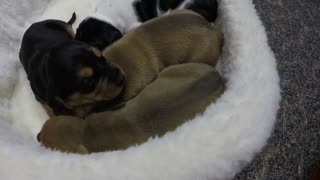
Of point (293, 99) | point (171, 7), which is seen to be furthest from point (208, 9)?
point (293, 99)

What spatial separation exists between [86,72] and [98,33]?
1.14 ft

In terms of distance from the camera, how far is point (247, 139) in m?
1.10

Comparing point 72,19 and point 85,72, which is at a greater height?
point 85,72

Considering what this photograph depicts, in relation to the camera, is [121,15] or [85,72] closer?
[85,72]

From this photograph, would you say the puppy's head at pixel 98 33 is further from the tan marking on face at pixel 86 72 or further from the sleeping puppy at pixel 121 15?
the tan marking on face at pixel 86 72

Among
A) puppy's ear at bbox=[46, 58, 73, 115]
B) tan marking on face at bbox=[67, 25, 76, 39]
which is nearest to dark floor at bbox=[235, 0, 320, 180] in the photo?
puppy's ear at bbox=[46, 58, 73, 115]

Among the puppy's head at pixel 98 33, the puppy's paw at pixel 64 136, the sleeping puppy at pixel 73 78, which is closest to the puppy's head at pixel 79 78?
the sleeping puppy at pixel 73 78

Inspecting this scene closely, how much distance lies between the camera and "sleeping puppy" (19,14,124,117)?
1283 mm

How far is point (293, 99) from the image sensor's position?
3.96 feet

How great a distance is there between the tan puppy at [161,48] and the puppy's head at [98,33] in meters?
0.14

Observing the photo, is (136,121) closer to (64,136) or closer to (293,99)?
(64,136)

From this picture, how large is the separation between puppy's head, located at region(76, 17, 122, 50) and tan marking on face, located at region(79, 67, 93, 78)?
0.30 meters

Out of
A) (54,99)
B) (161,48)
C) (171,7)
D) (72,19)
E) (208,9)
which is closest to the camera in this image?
(54,99)

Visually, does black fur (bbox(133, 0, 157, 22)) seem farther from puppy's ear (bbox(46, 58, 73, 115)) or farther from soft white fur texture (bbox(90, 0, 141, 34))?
puppy's ear (bbox(46, 58, 73, 115))
